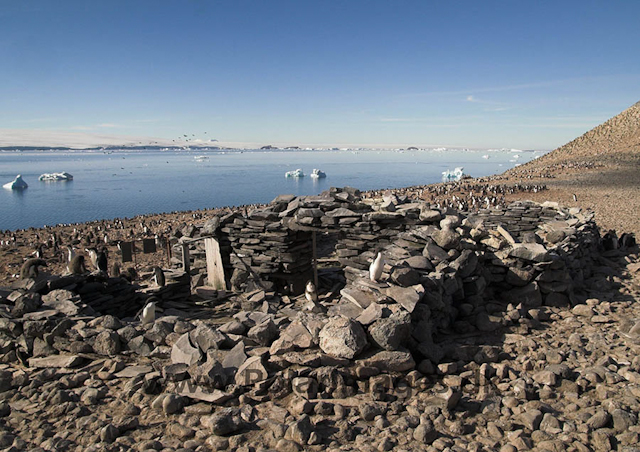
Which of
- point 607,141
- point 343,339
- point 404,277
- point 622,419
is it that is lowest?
point 622,419

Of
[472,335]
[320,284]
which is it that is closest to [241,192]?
[320,284]

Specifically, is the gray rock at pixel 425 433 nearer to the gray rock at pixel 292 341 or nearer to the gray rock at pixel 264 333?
the gray rock at pixel 292 341

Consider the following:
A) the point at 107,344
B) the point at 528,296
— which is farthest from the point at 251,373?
the point at 528,296

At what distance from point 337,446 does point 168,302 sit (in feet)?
21.0

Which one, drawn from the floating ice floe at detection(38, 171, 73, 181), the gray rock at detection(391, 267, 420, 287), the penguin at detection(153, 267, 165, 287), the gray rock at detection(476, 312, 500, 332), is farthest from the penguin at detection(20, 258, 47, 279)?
the floating ice floe at detection(38, 171, 73, 181)

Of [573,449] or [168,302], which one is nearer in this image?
[573,449]

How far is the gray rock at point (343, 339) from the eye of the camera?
14.7ft

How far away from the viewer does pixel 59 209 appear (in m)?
45.4

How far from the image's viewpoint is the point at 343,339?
4.51 meters

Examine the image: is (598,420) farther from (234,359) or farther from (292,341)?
(234,359)

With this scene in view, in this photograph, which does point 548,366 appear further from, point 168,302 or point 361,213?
point 168,302

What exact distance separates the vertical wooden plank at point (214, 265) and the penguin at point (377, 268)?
5.31 metres

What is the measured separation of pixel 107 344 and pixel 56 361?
0.73 metres

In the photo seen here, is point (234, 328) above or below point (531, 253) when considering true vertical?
below
